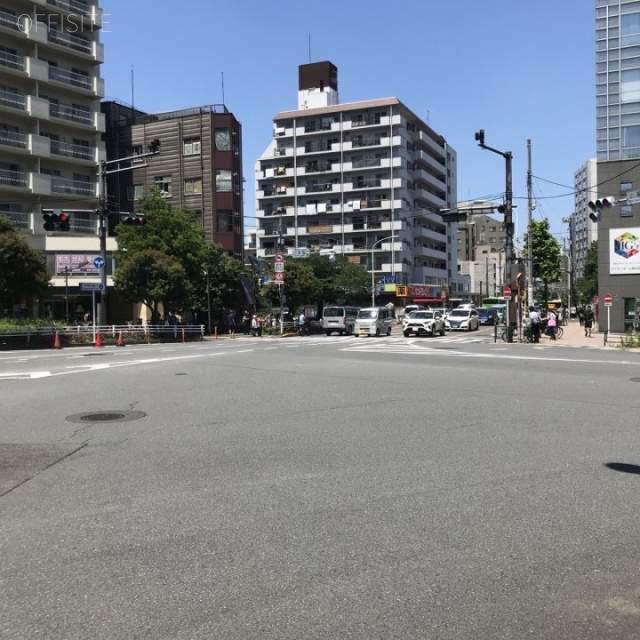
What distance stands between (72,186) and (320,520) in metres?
48.3

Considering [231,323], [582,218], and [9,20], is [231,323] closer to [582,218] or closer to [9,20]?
[9,20]

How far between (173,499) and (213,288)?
1683 inches

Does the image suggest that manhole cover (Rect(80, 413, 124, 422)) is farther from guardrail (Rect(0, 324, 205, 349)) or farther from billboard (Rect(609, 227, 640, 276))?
billboard (Rect(609, 227, 640, 276))

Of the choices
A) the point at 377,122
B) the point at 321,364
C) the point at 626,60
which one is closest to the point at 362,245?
the point at 377,122

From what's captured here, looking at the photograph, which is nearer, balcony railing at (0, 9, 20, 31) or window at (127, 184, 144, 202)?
balcony railing at (0, 9, 20, 31)

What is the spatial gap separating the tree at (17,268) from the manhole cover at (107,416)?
74.6ft

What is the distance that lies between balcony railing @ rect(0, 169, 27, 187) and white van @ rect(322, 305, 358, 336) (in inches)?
918

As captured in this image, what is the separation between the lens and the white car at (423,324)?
4128 cm

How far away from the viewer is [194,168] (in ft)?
185

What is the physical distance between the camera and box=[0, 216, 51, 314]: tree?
1180 inches

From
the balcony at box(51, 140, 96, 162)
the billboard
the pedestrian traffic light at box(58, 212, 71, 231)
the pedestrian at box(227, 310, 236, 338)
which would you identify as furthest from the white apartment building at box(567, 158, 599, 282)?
the pedestrian traffic light at box(58, 212, 71, 231)

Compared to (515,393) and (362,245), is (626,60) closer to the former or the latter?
(515,393)

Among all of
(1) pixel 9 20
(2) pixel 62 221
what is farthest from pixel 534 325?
(1) pixel 9 20

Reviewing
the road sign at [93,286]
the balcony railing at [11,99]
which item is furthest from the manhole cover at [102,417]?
the balcony railing at [11,99]
